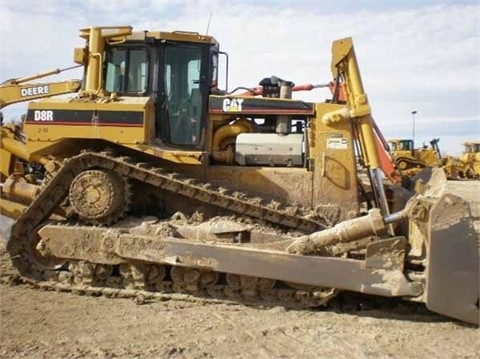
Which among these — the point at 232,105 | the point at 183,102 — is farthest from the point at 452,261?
the point at 183,102

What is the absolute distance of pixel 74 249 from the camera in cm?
632

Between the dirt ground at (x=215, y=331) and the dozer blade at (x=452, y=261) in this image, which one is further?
the dozer blade at (x=452, y=261)

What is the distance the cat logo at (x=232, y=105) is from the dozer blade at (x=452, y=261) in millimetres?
2635

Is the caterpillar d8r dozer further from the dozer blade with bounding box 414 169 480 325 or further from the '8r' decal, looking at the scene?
the dozer blade with bounding box 414 169 480 325

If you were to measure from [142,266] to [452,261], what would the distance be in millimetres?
3267

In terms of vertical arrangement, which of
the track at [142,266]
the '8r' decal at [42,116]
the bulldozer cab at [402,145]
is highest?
the bulldozer cab at [402,145]

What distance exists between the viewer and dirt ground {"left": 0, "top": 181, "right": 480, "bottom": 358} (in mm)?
4773

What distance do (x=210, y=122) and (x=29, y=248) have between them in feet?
8.84

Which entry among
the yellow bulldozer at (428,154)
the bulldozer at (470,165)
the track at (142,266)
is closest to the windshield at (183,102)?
the track at (142,266)

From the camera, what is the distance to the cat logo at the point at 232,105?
22.1ft

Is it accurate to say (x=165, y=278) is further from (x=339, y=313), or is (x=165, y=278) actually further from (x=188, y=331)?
(x=339, y=313)

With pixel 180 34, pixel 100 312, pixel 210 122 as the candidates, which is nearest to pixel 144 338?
pixel 100 312

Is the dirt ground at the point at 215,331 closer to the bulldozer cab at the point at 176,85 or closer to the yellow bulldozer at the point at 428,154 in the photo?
the bulldozer cab at the point at 176,85

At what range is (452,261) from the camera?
17.1 ft
